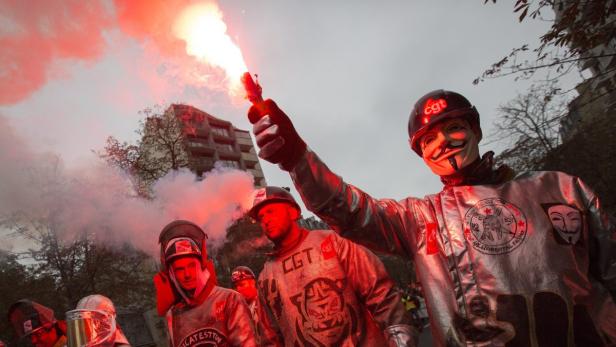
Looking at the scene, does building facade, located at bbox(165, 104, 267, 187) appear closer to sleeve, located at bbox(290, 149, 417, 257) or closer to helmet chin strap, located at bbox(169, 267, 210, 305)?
helmet chin strap, located at bbox(169, 267, 210, 305)

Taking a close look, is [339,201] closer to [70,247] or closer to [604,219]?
[604,219]

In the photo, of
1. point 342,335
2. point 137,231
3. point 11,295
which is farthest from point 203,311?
point 11,295

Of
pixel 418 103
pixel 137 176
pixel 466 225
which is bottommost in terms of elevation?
pixel 466 225

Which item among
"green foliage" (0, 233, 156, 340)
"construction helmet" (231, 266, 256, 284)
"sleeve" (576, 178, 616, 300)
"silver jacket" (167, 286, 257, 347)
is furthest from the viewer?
"green foliage" (0, 233, 156, 340)

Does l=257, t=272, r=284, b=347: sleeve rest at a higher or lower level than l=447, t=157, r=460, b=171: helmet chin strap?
lower

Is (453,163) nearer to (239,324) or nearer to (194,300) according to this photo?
(239,324)

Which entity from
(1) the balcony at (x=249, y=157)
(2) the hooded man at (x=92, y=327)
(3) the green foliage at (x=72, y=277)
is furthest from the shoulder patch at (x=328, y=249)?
(1) the balcony at (x=249, y=157)

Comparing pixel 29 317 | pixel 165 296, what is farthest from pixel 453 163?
pixel 29 317

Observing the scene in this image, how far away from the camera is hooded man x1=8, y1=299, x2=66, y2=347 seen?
6.81 metres

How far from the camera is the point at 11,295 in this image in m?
16.9

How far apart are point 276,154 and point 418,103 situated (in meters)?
1.35

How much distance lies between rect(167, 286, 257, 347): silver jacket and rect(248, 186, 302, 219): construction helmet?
0.98 metres

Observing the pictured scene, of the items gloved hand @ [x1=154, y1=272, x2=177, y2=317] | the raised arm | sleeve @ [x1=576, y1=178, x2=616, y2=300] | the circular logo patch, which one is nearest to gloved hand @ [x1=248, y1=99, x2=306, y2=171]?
the raised arm

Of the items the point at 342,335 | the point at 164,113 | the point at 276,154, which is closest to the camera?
the point at 276,154
